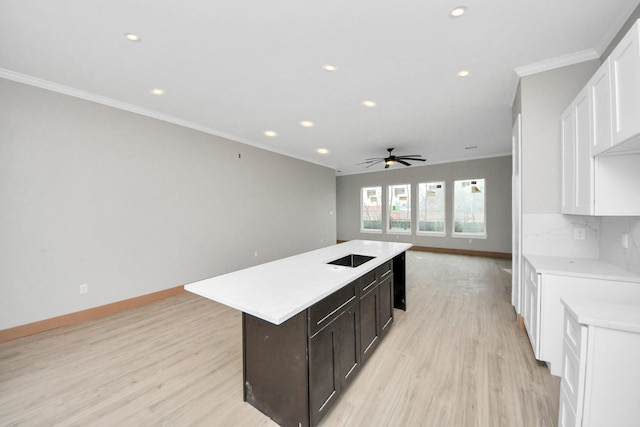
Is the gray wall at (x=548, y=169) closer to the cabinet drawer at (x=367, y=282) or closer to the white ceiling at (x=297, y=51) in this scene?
the white ceiling at (x=297, y=51)

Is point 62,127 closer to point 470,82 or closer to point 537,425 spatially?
point 470,82

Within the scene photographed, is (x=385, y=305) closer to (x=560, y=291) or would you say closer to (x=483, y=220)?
(x=560, y=291)

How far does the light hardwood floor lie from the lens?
5.38 ft

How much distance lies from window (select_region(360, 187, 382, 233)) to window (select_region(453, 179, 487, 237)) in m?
2.48

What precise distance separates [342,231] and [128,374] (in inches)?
325

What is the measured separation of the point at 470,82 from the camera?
288 centimetres

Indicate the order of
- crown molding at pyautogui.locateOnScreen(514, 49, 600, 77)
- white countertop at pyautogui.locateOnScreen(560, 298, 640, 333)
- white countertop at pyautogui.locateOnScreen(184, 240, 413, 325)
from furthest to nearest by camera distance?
1. crown molding at pyautogui.locateOnScreen(514, 49, 600, 77)
2. white countertop at pyautogui.locateOnScreen(184, 240, 413, 325)
3. white countertop at pyautogui.locateOnScreen(560, 298, 640, 333)

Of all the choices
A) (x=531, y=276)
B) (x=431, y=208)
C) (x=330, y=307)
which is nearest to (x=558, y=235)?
(x=531, y=276)

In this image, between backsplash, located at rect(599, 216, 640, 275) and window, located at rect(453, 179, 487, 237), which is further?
window, located at rect(453, 179, 487, 237)

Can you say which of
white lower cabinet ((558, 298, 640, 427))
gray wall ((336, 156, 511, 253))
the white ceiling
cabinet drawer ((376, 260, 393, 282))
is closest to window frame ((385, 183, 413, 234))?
gray wall ((336, 156, 511, 253))

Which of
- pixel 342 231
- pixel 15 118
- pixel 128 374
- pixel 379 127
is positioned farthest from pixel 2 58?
pixel 342 231

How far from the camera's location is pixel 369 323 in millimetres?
2232

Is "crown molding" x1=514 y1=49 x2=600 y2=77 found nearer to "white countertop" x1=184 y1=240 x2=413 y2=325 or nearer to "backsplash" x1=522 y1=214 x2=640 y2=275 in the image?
"backsplash" x1=522 y1=214 x2=640 y2=275

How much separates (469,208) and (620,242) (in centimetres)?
568
